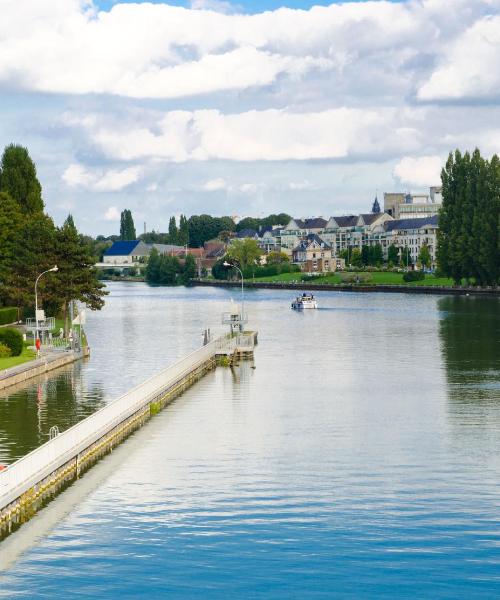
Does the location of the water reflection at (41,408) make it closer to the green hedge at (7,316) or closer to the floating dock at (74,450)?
the floating dock at (74,450)

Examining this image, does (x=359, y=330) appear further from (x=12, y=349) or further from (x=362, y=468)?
(x=362, y=468)

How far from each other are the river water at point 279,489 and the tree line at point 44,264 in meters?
18.0

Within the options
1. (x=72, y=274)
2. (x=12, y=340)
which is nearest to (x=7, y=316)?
(x=72, y=274)

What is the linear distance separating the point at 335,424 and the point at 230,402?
10357 millimetres

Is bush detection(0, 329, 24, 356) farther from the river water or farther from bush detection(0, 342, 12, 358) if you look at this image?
the river water

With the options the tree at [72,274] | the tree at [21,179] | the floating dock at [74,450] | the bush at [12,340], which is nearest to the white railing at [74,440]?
the floating dock at [74,450]

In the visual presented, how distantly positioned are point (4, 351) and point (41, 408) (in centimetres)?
1904

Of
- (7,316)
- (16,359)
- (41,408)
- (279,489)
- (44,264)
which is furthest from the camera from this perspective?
(7,316)

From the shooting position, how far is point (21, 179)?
5295 inches

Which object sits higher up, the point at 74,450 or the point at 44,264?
the point at 44,264

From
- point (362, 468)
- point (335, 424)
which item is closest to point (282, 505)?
point (362, 468)

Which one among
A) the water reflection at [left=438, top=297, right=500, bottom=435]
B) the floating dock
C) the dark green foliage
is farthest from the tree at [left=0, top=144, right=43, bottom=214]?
the dark green foliage

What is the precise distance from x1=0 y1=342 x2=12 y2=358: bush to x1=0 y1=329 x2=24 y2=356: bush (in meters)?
0.34

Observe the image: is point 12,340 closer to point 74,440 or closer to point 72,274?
point 72,274
